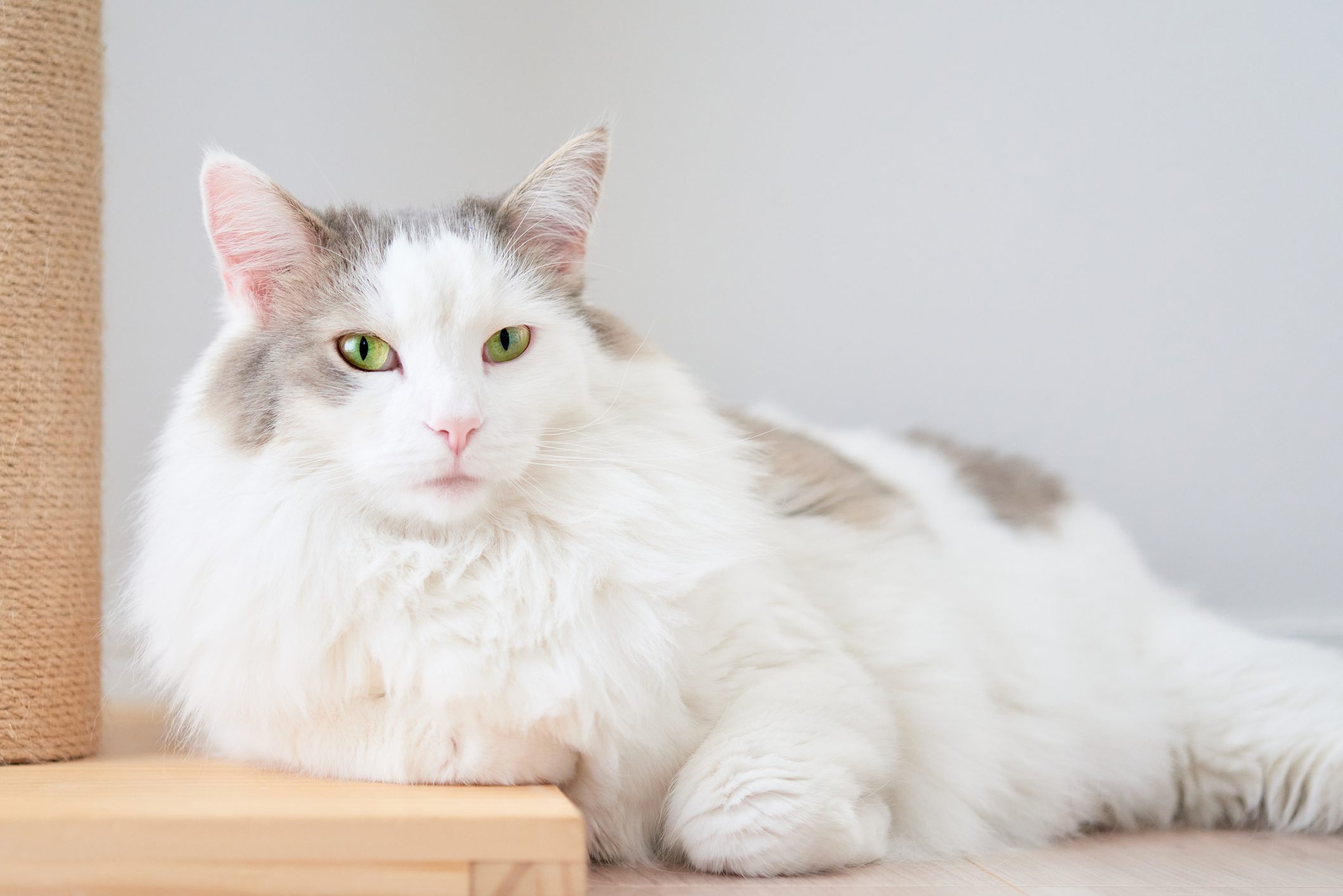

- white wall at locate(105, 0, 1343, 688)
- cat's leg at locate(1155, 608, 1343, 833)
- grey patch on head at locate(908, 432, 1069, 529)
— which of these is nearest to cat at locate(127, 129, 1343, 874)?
cat's leg at locate(1155, 608, 1343, 833)

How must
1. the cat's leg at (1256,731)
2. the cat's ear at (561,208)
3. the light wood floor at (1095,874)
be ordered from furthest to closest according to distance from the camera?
the cat's leg at (1256,731) → the cat's ear at (561,208) → the light wood floor at (1095,874)

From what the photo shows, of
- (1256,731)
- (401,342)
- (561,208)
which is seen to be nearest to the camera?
(401,342)

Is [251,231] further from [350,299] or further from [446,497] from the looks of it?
[446,497]

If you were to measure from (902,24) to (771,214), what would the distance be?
58cm

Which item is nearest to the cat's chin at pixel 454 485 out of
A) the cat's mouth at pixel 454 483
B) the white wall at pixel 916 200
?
the cat's mouth at pixel 454 483

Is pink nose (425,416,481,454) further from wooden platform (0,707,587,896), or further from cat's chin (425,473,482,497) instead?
wooden platform (0,707,587,896)

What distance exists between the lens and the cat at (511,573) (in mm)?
1407

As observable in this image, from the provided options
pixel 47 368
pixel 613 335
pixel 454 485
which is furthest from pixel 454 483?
pixel 47 368

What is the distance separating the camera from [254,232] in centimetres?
155

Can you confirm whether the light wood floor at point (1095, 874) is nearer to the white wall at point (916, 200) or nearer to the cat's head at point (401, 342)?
the cat's head at point (401, 342)

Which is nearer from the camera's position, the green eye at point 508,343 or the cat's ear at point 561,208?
the green eye at point 508,343

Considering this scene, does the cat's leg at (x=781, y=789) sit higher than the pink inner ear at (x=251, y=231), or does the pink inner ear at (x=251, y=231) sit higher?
the pink inner ear at (x=251, y=231)

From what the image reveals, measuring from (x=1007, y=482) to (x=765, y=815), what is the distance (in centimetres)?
126

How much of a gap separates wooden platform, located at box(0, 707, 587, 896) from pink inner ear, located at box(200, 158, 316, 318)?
0.72m
